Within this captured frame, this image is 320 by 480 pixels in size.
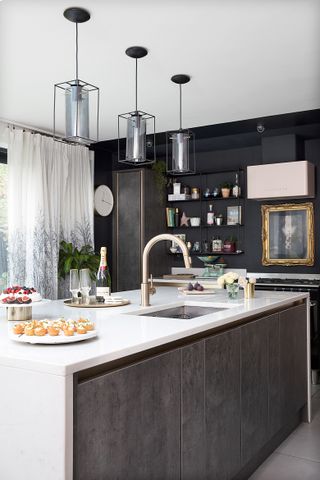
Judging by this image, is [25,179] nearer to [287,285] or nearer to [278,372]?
[287,285]

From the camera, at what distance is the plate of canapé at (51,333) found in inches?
64.8

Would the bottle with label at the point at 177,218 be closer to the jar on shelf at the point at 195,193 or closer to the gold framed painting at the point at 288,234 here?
the jar on shelf at the point at 195,193

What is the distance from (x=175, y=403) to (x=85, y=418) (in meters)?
0.57

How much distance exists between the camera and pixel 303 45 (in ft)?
10.8

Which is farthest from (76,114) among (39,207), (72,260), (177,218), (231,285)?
(177,218)

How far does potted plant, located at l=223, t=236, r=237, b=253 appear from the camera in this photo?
6.24m

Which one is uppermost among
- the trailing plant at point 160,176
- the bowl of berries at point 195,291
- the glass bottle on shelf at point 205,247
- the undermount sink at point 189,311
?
the trailing plant at point 160,176

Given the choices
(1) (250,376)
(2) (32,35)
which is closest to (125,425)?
(1) (250,376)

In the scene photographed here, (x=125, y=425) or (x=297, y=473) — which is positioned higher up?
(x=125, y=425)

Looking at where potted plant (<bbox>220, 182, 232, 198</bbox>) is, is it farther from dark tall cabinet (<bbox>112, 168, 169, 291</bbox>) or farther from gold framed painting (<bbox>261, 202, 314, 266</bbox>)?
dark tall cabinet (<bbox>112, 168, 169, 291</bbox>)

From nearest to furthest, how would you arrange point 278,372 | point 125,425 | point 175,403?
point 125,425 → point 175,403 → point 278,372

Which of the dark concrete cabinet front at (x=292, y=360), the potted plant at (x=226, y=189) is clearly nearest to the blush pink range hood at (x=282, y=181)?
the potted plant at (x=226, y=189)

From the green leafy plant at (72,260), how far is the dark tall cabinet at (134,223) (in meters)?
0.67

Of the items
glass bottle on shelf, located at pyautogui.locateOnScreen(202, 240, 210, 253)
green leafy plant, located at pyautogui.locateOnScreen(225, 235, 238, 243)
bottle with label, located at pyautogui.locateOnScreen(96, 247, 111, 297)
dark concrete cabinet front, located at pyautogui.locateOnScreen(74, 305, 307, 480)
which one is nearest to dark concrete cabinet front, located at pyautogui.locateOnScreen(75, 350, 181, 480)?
dark concrete cabinet front, located at pyautogui.locateOnScreen(74, 305, 307, 480)
